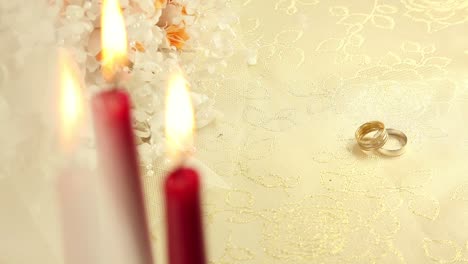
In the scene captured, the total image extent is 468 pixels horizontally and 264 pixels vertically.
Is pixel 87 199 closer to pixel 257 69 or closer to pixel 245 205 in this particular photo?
pixel 245 205

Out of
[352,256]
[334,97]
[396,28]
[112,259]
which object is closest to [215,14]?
[334,97]

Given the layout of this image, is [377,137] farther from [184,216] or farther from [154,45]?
[184,216]

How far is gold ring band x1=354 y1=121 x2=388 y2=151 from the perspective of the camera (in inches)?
32.9

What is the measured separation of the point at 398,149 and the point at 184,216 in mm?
632

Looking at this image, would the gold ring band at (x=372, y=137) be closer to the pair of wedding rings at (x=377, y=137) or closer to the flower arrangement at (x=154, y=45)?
the pair of wedding rings at (x=377, y=137)

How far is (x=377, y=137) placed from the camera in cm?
84

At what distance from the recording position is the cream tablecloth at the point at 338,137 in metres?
0.72

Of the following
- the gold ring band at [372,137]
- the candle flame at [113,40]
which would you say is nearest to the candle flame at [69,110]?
the candle flame at [113,40]

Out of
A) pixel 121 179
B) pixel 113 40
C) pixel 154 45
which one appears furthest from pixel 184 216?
pixel 154 45

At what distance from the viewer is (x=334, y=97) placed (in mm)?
945

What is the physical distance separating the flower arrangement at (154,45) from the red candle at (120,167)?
503mm

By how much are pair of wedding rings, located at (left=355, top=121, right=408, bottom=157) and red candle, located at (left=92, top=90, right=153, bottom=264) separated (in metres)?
0.60

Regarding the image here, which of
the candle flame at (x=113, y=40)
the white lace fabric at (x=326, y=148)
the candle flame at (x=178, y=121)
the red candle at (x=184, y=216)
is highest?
the white lace fabric at (x=326, y=148)

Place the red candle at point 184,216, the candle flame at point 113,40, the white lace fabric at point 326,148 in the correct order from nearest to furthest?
the red candle at point 184,216 → the candle flame at point 113,40 → the white lace fabric at point 326,148
